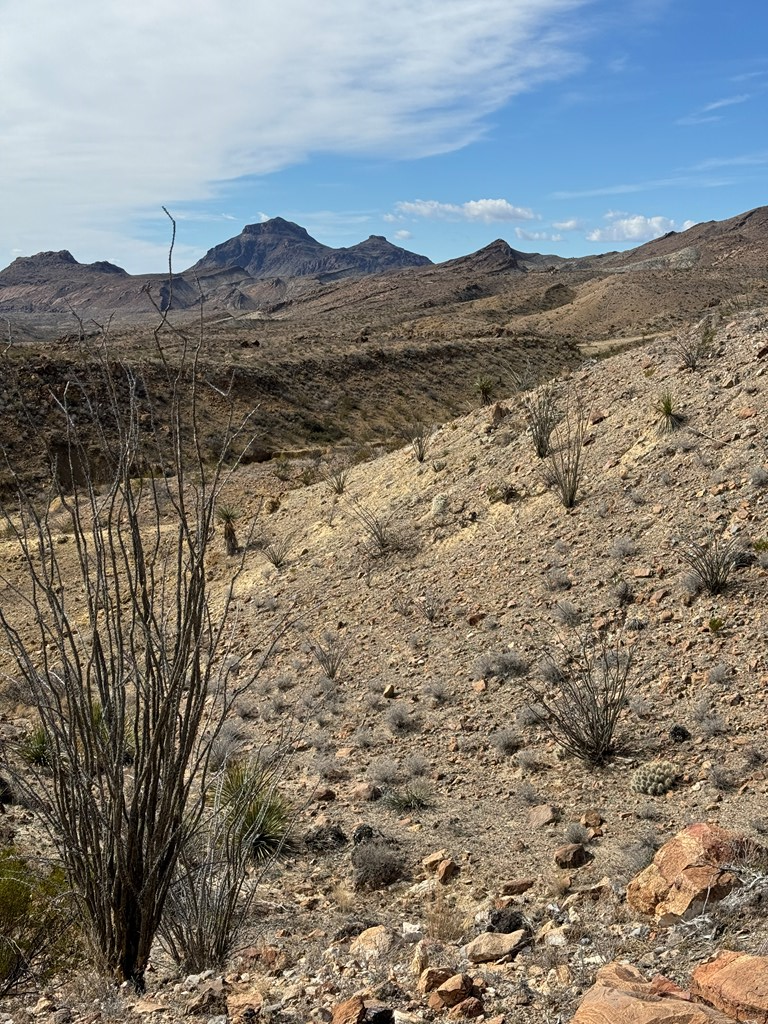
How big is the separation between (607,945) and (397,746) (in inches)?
146

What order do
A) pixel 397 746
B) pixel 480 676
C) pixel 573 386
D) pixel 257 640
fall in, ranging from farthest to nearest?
pixel 573 386
pixel 257 640
pixel 480 676
pixel 397 746

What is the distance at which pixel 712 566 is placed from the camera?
7457 millimetres

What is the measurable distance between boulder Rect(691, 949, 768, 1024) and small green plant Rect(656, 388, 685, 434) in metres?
8.01

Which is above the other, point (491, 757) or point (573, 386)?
point (573, 386)

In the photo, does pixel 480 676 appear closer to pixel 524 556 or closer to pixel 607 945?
pixel 524 556

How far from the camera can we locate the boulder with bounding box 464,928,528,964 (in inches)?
149

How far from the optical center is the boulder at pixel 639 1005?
8.47ft

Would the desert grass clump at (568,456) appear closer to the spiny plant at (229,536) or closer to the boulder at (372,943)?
the spiny plant at (229,536)

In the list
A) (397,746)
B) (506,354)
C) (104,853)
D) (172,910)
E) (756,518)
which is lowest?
(397,746)

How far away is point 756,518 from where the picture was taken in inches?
320

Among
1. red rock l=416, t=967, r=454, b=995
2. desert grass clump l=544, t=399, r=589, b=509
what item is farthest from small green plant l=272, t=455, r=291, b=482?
red rock l=416, t=967, r=454, b=995

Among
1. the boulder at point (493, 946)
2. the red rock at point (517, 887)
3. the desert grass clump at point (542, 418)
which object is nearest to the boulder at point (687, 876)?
the boulder at point (493, 946)

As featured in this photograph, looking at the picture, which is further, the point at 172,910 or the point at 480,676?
the point at 480,676

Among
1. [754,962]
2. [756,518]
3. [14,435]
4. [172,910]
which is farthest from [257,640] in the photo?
[14,435]
